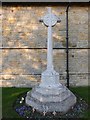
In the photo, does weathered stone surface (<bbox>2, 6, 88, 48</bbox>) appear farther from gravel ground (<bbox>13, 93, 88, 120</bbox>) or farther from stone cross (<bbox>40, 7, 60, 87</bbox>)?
gravel ground (<bbox>13, 93, 88, 120</bbox>)

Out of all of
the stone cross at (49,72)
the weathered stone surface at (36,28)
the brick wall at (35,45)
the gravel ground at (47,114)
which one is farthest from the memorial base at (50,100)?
the weathered stone surface at (36,28)

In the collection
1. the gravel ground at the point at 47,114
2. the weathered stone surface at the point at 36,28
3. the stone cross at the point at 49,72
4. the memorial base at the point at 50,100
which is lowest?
the gravel ground at the point at 47,114

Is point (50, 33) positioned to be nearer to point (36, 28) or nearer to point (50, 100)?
point (50, 100)

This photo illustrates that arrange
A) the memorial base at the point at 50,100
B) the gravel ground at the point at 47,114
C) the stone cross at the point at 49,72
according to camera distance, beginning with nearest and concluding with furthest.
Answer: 1. the gravel ground at the point at 47,114
2. the memorial base at the point at 50,100
3. the stone cross at the point at 49,72

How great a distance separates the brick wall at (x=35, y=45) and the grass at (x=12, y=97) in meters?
0.71

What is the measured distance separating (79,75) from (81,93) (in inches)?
62.8

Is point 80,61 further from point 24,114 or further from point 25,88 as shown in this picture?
point 24,114

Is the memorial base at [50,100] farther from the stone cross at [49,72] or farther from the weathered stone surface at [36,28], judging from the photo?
the weathered stone surface at [36,28]

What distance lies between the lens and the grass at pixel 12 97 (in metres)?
9.86

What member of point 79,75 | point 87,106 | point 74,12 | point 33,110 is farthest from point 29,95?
point 74,12

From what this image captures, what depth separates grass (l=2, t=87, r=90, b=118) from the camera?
32.3 ft

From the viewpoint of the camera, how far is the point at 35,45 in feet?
45.0

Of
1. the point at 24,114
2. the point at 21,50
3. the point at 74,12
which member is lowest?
the point at 24,114

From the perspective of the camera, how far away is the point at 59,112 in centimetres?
972
